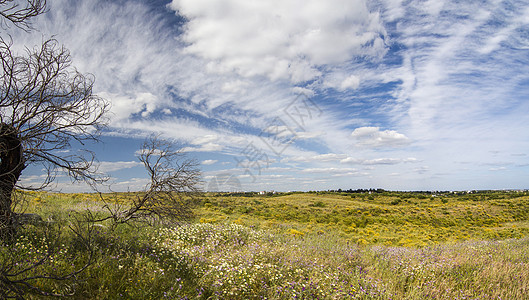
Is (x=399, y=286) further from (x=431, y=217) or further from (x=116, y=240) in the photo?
(x=431, y=217)

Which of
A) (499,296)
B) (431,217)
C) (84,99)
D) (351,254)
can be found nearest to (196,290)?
(351,254)

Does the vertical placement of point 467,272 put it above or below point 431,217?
above

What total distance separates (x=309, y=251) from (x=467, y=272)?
4.15 metres

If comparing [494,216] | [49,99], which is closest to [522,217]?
[494,216]

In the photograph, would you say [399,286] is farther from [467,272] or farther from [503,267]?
[503,267]

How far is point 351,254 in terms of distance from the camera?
26.0ft

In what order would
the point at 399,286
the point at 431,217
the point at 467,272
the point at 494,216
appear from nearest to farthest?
the point at 399,286 < the point at 467,272 < the point at 431,217 < the point at 494,216

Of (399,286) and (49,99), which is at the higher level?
(49,99)

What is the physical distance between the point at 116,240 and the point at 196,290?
10.7 ft

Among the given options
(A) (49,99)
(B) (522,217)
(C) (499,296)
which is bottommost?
(B) (522,217)

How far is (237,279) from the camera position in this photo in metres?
5.19

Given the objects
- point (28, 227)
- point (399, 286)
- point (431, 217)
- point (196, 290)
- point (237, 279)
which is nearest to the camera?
point (196, 290)

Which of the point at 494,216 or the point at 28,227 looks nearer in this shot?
the point at 28,227

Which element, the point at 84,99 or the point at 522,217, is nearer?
the point at 84,99
